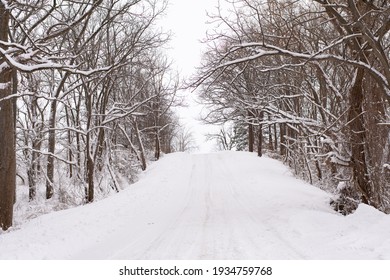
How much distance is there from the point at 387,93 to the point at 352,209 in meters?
3.71

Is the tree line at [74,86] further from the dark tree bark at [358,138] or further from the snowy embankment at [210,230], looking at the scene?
the dark tree bark at [358,138]

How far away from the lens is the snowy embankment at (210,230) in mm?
6543

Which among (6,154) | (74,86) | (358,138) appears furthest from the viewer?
(74,86)

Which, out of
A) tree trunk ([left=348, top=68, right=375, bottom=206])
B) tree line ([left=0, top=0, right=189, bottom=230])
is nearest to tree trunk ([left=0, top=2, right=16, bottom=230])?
tree line ([left=0, top=0, right=189, bottom=230])

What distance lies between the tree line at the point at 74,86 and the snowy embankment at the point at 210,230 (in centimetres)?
308

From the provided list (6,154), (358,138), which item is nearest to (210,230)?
(358,138)

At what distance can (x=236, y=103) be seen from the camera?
2731 centimetres

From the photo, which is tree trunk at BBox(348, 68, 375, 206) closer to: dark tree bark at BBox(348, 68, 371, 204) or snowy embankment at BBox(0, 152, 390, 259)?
dark tree bark at BBox(348, 68, 371, 204)

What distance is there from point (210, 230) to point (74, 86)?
13049 millimetres

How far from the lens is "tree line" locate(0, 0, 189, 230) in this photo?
34.0 feet

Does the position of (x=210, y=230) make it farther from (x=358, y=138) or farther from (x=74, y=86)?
(x=74, y=86)

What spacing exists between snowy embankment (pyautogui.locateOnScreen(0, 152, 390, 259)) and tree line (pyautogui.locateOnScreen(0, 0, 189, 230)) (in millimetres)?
3081

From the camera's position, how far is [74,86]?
18531 millimetres
